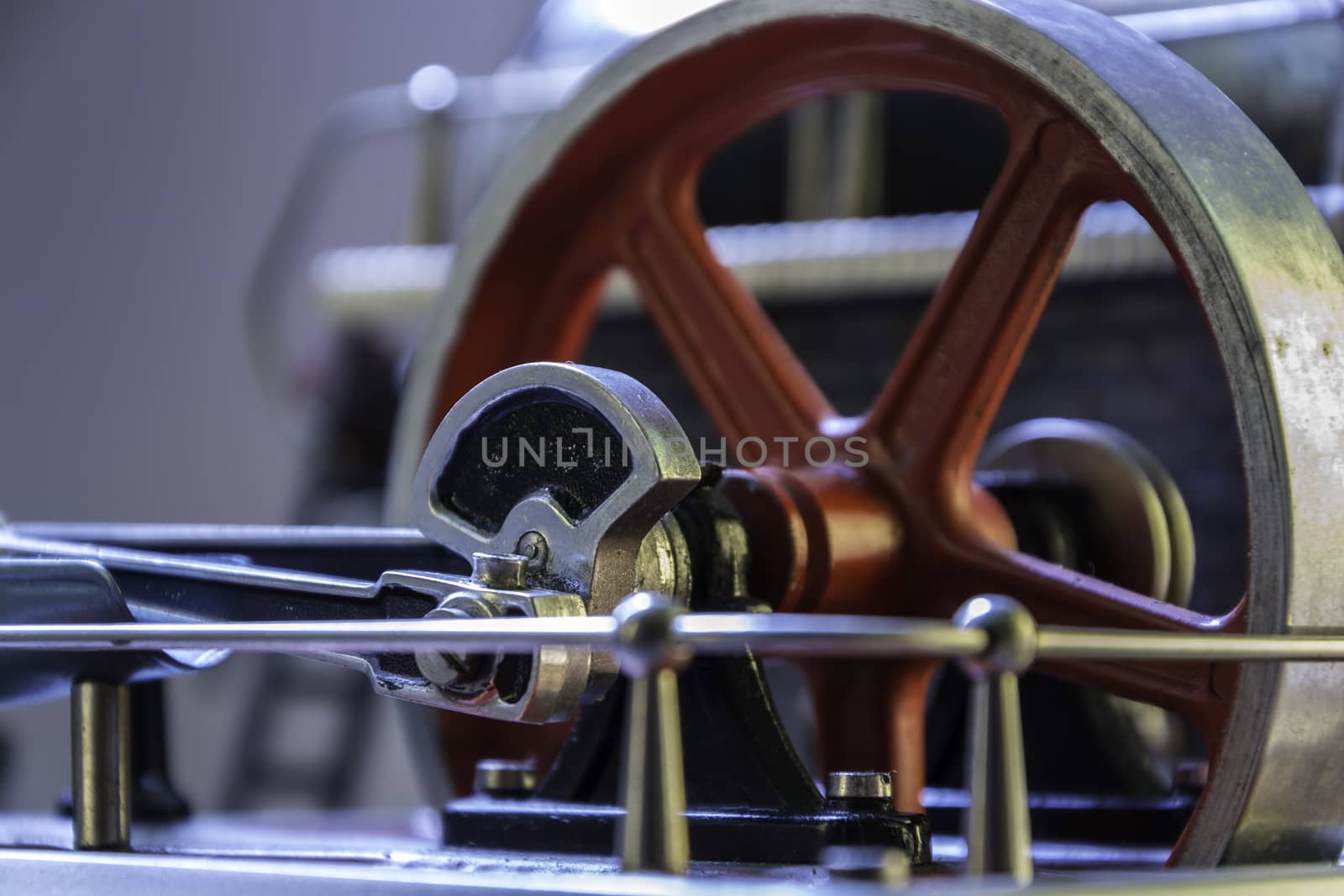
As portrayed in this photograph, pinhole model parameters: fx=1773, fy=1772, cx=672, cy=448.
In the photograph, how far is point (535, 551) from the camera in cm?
128

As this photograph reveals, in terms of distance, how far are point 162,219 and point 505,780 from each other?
4.68 metres

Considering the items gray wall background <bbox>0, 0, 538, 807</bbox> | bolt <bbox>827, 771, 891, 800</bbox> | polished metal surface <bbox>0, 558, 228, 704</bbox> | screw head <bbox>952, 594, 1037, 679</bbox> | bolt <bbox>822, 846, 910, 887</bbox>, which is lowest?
bolt <bbox>822, 846, 910, 887</bbox>

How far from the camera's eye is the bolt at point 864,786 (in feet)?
4.18

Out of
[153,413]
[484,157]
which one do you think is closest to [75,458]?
[153,413]

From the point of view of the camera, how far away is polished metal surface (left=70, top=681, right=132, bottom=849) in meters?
1.33

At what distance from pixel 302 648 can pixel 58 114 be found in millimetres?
5126

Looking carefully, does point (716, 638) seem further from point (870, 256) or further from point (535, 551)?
point (870, 256)

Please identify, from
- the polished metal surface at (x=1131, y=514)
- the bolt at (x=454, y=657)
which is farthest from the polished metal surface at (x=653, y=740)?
the polished metal surface at (x=1131, y=514)

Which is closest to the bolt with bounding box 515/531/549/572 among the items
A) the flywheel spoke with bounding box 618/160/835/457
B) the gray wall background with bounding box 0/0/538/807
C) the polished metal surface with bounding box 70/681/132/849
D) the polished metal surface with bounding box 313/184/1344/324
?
the polished metal surface with bounding box 70/681/132/849

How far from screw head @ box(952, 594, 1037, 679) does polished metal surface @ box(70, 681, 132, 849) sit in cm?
71

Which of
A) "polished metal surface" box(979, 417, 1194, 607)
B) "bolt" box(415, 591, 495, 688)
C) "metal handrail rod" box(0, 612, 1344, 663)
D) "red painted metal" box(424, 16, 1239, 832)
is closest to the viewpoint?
"metal handrail rod" box(0, 612, 1344, 663)

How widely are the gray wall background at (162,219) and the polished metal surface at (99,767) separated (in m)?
4.36

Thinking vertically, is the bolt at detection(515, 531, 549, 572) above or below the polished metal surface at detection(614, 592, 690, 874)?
above

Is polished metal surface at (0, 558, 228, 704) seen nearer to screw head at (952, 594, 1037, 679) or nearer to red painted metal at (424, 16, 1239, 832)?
red painted metal at (424, 16, 1239, 832)
